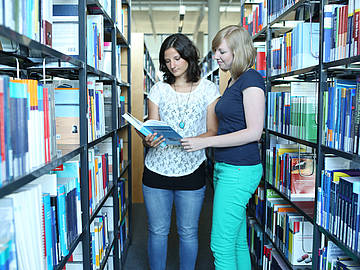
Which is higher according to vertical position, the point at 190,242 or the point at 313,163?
the point at 313,163

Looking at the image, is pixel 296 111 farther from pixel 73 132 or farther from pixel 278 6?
pixel 73 132

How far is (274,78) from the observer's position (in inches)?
91.5

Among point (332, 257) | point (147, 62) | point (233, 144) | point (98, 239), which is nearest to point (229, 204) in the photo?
point (233, 144)

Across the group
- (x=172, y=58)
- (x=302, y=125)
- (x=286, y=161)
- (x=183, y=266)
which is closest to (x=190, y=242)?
(x=183, y=266)

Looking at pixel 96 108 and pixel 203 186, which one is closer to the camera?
pixel 96 108

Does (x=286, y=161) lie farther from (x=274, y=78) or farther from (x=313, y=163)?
(x=274, y=78)

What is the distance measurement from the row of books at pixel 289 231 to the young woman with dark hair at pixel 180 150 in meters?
0.56

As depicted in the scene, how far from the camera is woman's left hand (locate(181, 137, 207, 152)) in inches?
71.1

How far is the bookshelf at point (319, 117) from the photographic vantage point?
1.40m

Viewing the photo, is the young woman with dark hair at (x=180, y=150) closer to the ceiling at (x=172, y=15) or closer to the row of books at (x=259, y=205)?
the row of books at (x=259, y=205)

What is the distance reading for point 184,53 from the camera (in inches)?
75.9

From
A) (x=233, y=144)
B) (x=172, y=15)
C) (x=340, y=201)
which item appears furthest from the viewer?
(x=172, y=15)

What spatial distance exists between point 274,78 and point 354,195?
1179 mm

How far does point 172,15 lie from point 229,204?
10898 millimetres
